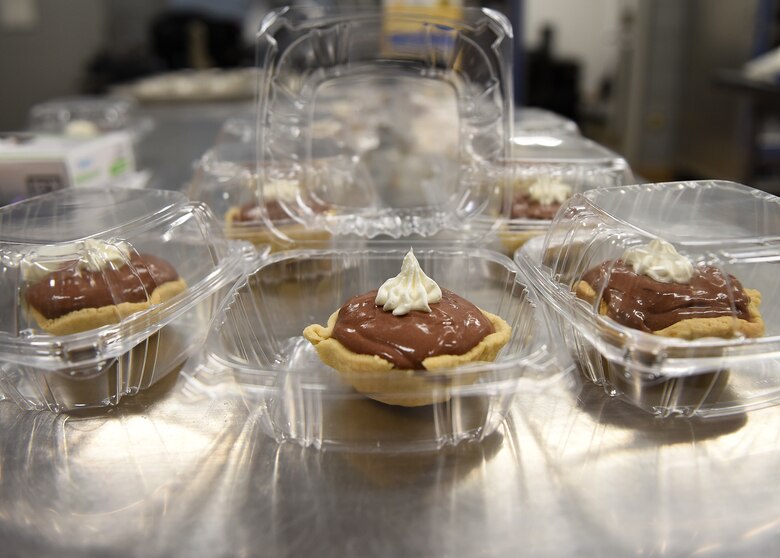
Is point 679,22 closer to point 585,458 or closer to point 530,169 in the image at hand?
point 530,169

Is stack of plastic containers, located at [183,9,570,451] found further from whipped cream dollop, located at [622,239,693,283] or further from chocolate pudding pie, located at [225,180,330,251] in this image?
whipped cream dollop, located at [622,239,693,283]

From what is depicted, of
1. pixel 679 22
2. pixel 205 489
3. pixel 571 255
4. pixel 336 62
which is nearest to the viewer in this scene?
pixel 205 489

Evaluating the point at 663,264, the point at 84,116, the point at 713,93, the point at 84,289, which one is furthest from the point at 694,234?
the point at 713,93

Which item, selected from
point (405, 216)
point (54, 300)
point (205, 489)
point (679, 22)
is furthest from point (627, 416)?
point (679, 22)

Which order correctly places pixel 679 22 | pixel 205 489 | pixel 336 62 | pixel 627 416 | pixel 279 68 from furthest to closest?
pixel 679 22, pixel 336 62, pixel 279 68, pixel 627 416, pixel 205 489

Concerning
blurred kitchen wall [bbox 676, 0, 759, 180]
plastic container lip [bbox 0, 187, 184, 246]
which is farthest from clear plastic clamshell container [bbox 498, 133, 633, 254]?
blurred kitchen wall [bbox 676, 0, 759, 180]

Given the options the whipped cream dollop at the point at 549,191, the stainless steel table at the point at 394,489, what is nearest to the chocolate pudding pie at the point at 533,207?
the whipped cream dollop at the point at 549,191

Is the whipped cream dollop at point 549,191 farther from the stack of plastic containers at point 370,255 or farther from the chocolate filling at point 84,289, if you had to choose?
the chocolate filling at point 84,289

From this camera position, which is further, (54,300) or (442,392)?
(54,300)
